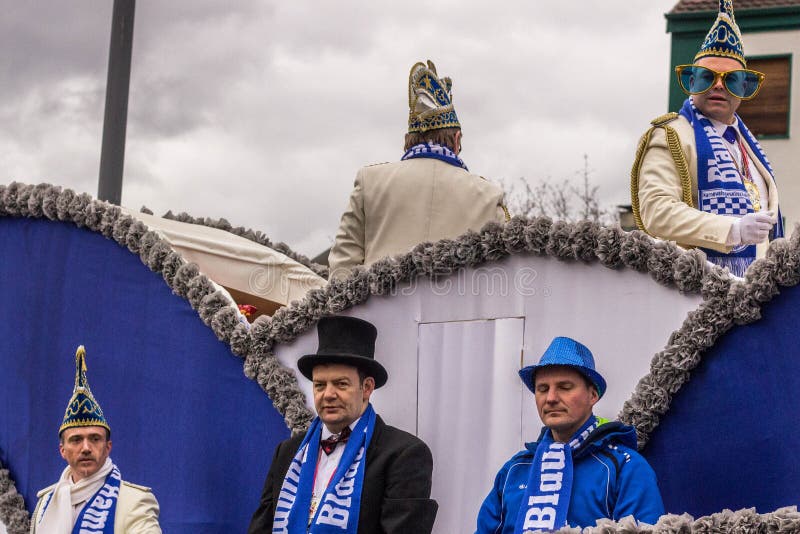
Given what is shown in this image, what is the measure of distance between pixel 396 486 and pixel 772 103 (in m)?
16.5

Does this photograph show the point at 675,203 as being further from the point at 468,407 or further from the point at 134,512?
the point at 134,512

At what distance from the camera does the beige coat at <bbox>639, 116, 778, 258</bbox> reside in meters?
5.57

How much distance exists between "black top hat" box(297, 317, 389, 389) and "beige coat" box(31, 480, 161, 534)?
101 centimetres

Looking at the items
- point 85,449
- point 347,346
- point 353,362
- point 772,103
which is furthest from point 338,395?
point 772,103

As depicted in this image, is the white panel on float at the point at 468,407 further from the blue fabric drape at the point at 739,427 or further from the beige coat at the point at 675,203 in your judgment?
the beige coat at the point at 675,203

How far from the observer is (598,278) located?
5316 millimetres

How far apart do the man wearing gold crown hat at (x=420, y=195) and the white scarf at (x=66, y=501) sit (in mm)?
1398

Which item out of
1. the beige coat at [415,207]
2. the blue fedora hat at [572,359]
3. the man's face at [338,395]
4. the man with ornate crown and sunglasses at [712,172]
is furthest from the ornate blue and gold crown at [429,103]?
the blue fedora hat at [572,359]

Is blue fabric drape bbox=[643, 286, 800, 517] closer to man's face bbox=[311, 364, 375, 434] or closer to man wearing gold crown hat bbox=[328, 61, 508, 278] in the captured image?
man's face bbox=[311, 364, 375, 434]

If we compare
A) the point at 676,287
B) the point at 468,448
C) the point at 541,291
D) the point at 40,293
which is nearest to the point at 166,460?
the point at 40,293

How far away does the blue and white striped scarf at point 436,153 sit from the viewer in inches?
250

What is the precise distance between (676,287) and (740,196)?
36.1 inches

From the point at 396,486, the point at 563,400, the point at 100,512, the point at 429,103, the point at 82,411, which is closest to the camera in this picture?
the point at 563,400

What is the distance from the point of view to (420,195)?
626 centimetres
